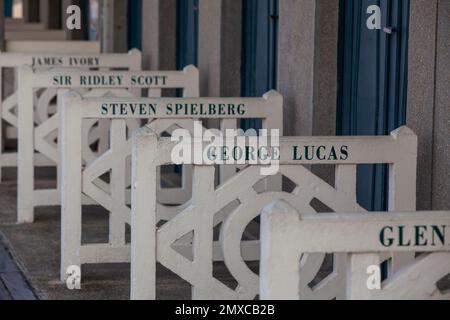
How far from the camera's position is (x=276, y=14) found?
9.60 metres

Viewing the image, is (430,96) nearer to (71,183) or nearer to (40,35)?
(71,183)

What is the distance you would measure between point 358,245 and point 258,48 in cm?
594

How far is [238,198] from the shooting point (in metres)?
6.19

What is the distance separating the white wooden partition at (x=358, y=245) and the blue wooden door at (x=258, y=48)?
A: 211 inches

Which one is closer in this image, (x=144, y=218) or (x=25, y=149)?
(x=144, y=218)

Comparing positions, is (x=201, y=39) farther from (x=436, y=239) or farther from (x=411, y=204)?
(x=436, y=239)

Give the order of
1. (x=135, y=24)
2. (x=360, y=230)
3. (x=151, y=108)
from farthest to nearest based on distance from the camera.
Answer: (x=135, y=24) → (x=151, y=108) → (x=360, y=230)

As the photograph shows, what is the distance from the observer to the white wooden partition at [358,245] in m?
4.17

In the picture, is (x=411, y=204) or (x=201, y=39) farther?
(x=201, y=39)

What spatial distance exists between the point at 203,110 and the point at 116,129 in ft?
1.80

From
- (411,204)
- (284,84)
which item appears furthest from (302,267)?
(284,84)

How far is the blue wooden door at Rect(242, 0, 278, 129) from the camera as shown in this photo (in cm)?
970

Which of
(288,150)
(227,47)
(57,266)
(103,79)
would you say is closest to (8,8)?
(227,47)

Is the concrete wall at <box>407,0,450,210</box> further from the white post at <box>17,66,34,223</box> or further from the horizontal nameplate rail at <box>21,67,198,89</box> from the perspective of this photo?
the white post at <box>17,66,34,223</box>
